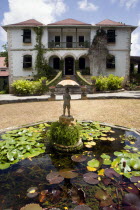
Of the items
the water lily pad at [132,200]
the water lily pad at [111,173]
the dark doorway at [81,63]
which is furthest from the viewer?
the dark doorway at [81,63]

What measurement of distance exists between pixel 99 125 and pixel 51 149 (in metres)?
2.44

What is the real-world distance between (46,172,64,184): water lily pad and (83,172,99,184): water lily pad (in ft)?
1.44

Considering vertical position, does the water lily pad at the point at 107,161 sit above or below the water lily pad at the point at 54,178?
above

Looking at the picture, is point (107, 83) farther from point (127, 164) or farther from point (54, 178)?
point (54, 178)

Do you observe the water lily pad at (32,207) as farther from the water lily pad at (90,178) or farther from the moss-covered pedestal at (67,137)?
the moss-covered pedestal at (67,137)

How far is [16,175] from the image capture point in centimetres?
306

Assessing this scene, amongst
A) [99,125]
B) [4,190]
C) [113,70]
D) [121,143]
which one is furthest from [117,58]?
[4,190]

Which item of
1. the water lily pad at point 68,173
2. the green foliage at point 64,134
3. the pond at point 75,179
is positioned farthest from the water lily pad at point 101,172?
the green foliage at point 64,134

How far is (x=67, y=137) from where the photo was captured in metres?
4.20

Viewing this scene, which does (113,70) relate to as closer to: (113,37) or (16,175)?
(113,37)

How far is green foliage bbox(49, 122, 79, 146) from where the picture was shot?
4211 mm

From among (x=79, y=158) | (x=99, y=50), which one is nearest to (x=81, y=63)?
(x=99, y=50)

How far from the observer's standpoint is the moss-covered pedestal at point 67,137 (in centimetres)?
419

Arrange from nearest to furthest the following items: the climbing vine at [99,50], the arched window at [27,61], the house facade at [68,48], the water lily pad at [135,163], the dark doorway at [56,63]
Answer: the water lily pad at [135,163] < the house facade at [68,48] < the climbing vine at [99,50] < the arched window at [27,61] < the dark doorway at [56,63]
